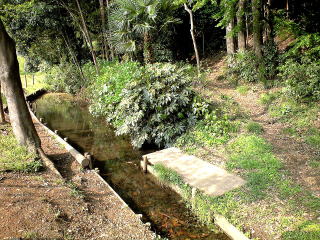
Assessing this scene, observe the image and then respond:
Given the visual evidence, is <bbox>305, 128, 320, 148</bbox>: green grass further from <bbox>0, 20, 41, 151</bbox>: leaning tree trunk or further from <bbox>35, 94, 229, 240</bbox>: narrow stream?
<bbox>0, 20, 41, 151</bbox>: leaning tree trunk

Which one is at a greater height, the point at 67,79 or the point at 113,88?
the point at 67,79

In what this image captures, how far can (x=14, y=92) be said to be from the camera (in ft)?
25.9

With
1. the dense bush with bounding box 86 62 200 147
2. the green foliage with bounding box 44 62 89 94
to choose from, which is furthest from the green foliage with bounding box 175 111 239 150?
the green foliage with bounding box 44 62 89 94

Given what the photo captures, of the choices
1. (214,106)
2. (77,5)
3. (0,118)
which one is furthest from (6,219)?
(77,5)

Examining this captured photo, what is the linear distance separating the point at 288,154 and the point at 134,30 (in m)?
11.8

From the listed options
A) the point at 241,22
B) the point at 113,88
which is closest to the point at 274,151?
the point at 241,22

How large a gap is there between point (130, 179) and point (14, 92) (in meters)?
4.31

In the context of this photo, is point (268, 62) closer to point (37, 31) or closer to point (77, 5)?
point (77, 5)

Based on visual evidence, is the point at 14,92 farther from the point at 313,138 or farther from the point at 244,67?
the point at 244,67

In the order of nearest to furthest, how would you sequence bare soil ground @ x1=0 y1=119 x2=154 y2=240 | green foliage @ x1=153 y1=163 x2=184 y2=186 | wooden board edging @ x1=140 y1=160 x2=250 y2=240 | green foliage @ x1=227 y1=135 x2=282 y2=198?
bare soil ground @ x1=0 y1=119 x2=154 y2=240, wooden board edging @ x1=140 y1=160 x2=250 y2=240, green foliage @ x1=227 y1=135 x2=282 y2=198, green foliage @ x1=153 y1=163 x2=184 y2=186

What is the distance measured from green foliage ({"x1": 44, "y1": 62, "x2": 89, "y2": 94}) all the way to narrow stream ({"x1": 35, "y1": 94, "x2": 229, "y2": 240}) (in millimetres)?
5941

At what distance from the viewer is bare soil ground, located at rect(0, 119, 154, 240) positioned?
4.82 metres

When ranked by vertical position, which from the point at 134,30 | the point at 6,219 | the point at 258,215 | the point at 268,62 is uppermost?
the point at 134,30

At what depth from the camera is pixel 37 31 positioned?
22.4m
